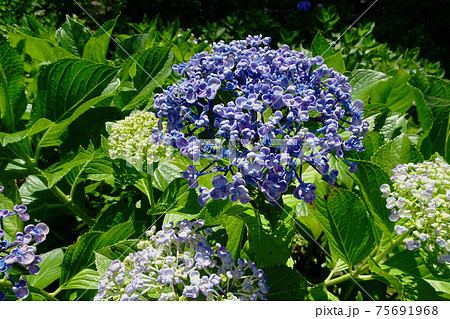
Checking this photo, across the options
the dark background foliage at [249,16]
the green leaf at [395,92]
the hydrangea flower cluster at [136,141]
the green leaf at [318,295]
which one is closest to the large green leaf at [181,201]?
the hydrangea flower cluster at [136,141]

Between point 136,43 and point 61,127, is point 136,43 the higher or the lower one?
the higher one

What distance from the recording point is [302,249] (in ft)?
8.41

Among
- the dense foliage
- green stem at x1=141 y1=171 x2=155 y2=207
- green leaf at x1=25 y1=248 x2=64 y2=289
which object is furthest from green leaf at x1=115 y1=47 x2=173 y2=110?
green leaf at x1=25 y1=248 x2=64 y2=289

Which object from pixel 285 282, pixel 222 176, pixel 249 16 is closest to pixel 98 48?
pixel 222 176

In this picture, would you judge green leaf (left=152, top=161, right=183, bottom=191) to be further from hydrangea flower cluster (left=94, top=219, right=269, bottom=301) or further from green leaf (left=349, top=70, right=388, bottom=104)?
green leaf (left=349, top=70, right=388, bottom=104)

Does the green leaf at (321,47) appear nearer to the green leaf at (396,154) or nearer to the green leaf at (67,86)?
the green leaf at (396,154)

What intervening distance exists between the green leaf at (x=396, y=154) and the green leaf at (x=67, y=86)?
1370 mm

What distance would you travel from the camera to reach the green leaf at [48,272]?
5.97ft

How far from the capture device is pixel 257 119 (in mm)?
1386

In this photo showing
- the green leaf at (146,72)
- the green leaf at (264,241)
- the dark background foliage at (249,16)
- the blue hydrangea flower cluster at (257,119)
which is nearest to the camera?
the blue hydrangea flower cluster at (257,119)

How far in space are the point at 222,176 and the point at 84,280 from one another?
0.95 meters

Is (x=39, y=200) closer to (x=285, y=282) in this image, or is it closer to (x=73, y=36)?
(x=73, y=36)
